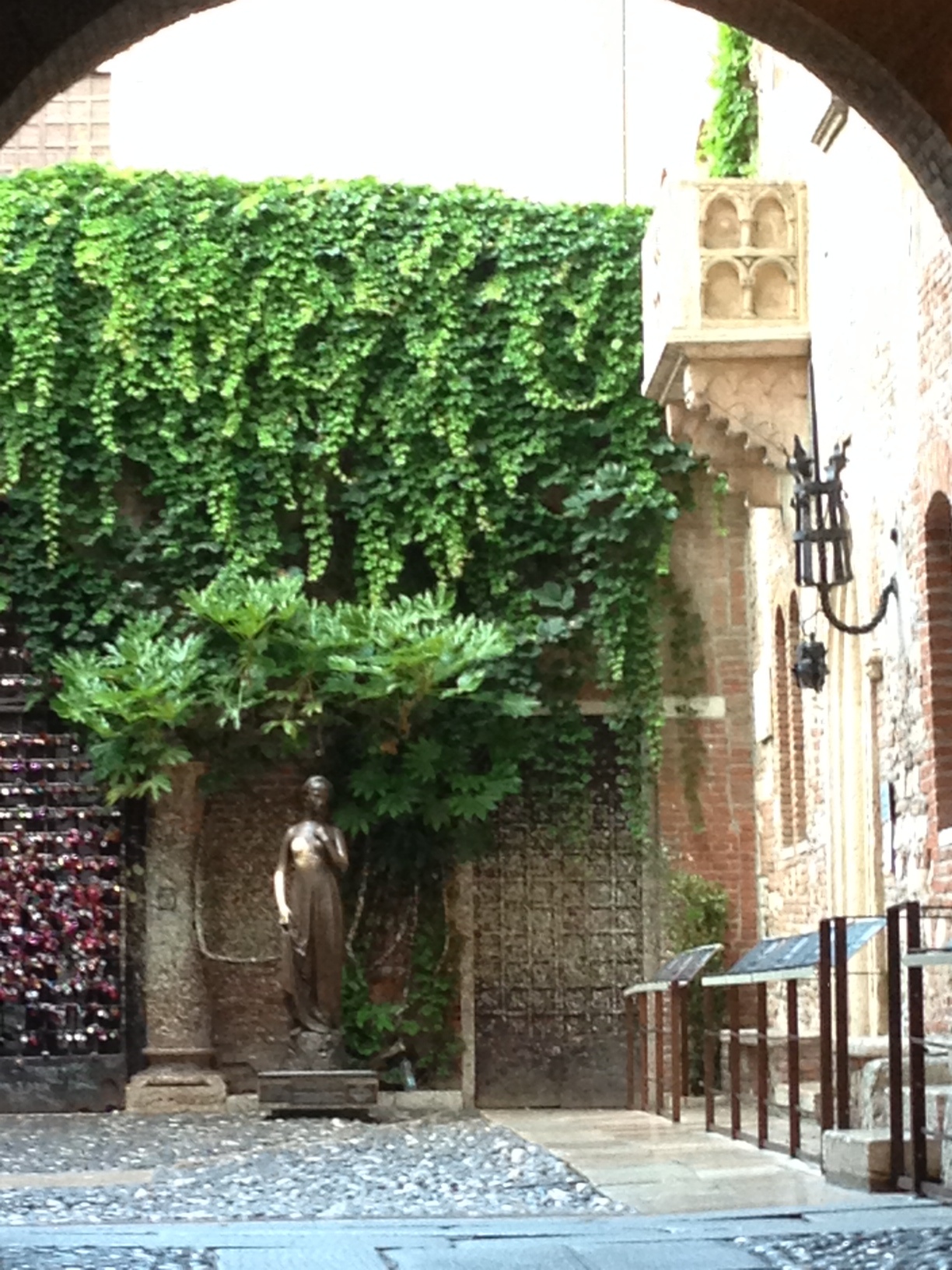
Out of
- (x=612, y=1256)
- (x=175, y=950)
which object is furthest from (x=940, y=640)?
(x=175, y=950)

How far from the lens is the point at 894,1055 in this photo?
768 cm

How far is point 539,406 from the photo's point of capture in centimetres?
1580

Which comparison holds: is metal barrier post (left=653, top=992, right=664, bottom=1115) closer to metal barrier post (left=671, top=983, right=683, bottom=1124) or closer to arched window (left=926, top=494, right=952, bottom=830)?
metal barrier post (left=671, top=983, right=683, bottom=1124)

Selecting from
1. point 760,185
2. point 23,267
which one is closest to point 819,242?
point 760,185

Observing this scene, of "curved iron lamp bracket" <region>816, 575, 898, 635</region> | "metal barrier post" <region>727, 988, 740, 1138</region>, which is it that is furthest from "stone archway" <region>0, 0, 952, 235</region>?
"metal barrier post" <region>727, 988, 740, 1138</region>

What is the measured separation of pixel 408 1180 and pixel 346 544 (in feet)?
24.6

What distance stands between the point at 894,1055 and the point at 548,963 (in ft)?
27.4

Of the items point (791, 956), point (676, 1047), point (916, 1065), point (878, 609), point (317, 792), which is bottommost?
point (676, 1047)

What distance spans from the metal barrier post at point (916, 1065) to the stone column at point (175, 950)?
8.19 metres

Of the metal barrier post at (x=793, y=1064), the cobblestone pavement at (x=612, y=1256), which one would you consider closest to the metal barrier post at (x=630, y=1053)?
the metal barrier post at (x=793, y=1064)

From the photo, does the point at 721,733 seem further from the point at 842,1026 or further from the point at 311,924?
the point at 842,1026

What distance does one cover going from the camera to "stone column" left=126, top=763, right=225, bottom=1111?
15023 mm

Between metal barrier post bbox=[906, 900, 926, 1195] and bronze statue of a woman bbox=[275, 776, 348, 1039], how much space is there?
23.2 ft

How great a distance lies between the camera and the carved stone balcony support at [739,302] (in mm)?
12977
